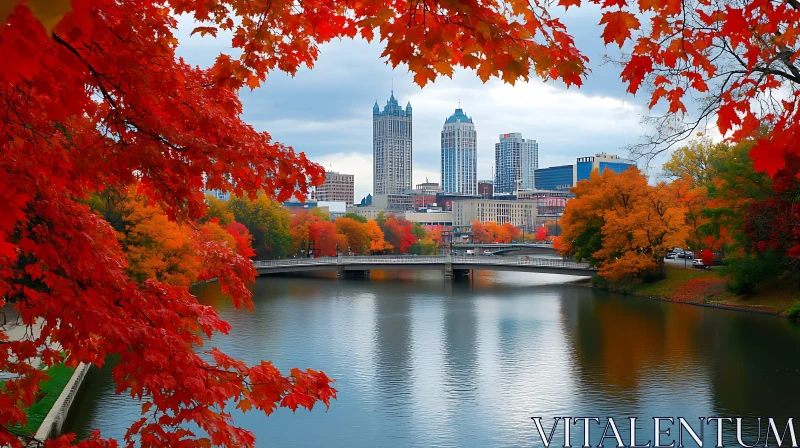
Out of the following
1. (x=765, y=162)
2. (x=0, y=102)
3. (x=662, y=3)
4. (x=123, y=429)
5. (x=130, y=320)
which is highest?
(x=662, y=3)

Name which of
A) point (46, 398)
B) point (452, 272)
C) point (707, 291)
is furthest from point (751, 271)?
point (46, 398)

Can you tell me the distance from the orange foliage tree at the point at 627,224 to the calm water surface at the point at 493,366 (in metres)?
3.84

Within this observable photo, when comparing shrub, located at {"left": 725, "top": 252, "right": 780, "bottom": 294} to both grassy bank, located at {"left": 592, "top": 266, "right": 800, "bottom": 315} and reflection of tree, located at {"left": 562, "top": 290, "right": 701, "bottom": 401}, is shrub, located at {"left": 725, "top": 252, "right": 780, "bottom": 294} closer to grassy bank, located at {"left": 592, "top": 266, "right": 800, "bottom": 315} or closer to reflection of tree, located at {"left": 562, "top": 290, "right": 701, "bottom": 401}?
grassy bank, located at {"left": 592, "top": 266, "right": 800, "bottom": 315}

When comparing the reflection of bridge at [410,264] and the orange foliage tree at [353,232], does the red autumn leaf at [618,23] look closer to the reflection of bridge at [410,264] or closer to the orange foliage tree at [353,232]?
the reflection of bridge at [410,264]

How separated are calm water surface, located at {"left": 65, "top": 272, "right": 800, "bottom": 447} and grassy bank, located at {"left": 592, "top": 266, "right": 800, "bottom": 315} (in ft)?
4.94

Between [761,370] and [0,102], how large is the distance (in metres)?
22.9

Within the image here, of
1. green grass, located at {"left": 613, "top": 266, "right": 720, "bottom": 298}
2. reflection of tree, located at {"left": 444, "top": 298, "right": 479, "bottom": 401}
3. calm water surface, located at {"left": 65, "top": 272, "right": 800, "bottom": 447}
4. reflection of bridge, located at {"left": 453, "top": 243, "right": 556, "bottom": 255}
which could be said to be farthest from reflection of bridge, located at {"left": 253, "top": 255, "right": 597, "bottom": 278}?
reflection of bridge, located at {"left": 453, "top": 243, "right": 556, "bottom": 255}

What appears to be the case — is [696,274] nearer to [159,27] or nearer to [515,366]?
[515,366]

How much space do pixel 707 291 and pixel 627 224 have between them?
250 inches

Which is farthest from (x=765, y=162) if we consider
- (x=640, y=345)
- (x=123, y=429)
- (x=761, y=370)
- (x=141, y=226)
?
(x=141, y=226)

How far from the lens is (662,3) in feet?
14.0

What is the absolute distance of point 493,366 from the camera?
2308 cm

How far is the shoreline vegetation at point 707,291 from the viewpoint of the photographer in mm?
33500

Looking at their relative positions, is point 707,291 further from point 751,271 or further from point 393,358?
point 393,358
